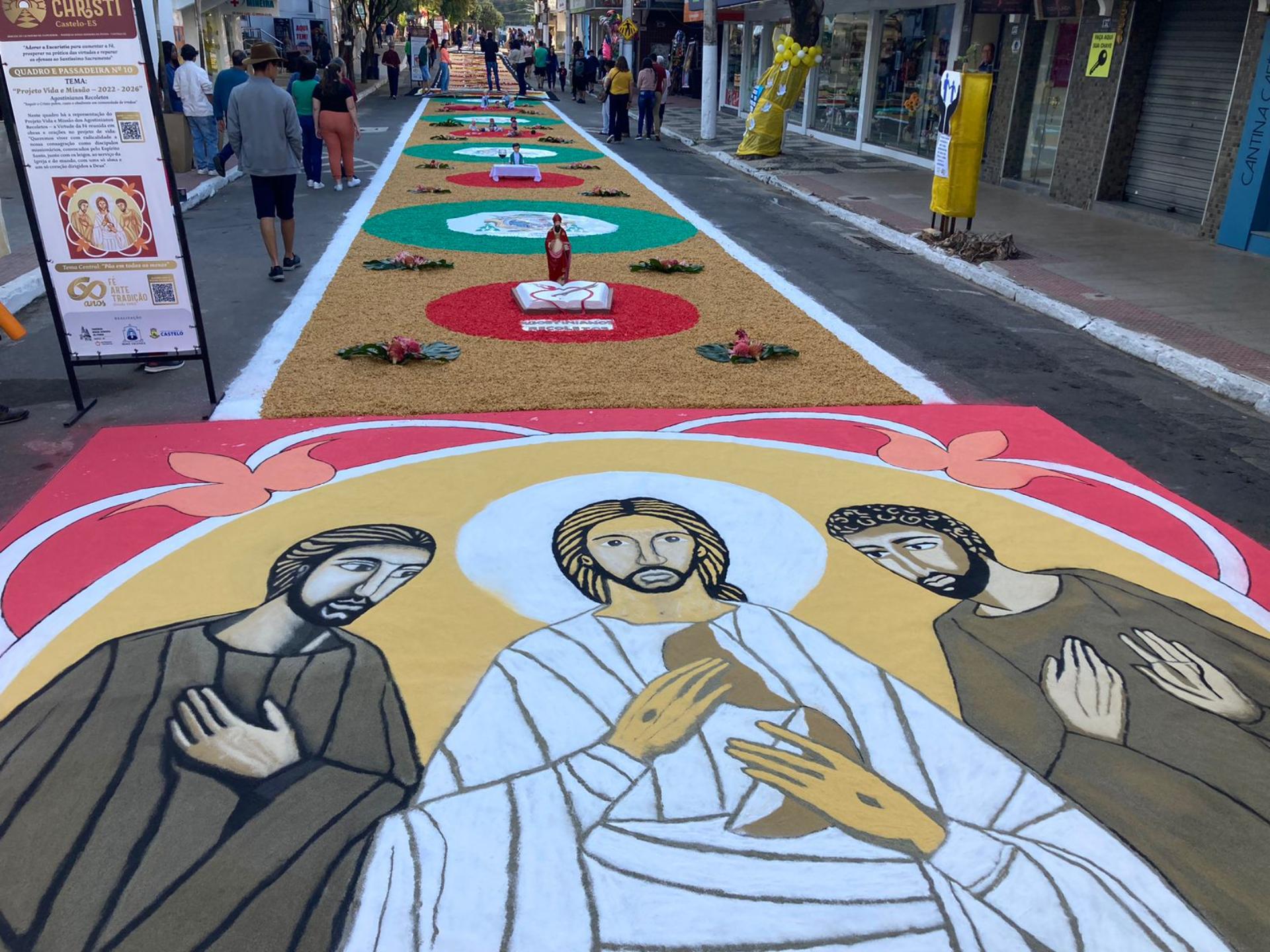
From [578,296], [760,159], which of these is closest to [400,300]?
[578,296]

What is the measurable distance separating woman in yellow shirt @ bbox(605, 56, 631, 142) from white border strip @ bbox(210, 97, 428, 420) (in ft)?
34.8

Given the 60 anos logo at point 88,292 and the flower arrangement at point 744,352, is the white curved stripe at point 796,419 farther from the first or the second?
the 60 anos logo at point 88,292

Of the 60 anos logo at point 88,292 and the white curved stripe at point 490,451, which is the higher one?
the 60 anos logo at point 88,292

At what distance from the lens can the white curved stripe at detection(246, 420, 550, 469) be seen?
214 inches

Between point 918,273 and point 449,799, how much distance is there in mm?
9059

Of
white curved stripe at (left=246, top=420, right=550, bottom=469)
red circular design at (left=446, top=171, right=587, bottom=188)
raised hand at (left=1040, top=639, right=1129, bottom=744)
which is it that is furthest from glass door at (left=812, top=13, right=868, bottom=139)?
raised hand at (left=1040, top=639, right=1129, bottom=744)

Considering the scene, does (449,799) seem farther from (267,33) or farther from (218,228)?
(267,33)

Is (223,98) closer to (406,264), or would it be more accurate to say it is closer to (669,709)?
(406,264)

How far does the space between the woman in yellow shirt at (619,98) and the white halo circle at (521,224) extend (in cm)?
1064

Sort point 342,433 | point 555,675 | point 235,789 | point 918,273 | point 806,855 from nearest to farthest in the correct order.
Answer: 1. point 806,855
2. point 235,789
3. point 555,675
4. point 342,433
5. point 918,273

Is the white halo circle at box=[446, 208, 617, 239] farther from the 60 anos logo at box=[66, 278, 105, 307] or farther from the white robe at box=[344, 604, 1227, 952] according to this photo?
the white robe at box=[344, 604, 1227, 952]

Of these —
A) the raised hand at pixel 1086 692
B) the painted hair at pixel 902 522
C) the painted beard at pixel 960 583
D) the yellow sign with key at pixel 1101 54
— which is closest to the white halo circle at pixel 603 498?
the painted hair at pixel 902 522

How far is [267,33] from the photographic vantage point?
3894cm

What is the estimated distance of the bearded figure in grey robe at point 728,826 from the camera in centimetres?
248
